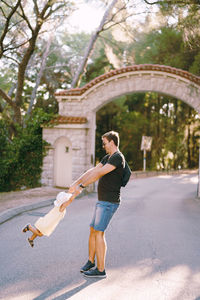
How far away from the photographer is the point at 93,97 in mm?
13648

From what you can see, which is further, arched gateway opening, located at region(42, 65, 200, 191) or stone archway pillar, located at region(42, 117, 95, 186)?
stone archway pillar, located at region(42, 117, 95, 186)

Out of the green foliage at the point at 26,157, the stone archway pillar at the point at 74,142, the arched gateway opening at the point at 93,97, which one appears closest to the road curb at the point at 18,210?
the stone archway pillar at the point at 74,142

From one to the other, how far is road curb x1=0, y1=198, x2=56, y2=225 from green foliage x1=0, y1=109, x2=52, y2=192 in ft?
12.5

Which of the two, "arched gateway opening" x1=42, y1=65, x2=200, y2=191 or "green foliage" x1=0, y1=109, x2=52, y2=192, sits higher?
"arched gateway opening" x1=42, y1=65, x2=200, y2=191

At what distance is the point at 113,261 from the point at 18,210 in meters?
4.51

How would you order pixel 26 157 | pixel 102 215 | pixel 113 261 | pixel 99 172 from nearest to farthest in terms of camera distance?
pixel 99 172, pixel 102 215, pixel 113 261, pixel 26 157

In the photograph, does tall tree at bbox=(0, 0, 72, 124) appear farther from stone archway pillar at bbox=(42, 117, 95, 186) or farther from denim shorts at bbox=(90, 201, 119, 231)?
denim shorts at bbox=(90, 201, 119, 231)

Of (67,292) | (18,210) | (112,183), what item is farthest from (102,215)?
(18,210)

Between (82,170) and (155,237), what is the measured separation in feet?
23.5

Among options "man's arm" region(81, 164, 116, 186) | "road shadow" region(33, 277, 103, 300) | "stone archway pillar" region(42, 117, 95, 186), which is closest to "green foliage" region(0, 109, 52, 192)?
"stone archway pillar" region(42, 117, 95, 186)

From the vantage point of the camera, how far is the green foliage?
14203 mm

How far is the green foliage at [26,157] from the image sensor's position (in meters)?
14.2

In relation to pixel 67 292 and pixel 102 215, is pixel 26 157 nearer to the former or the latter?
pixel 102 215

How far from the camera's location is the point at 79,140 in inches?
537
